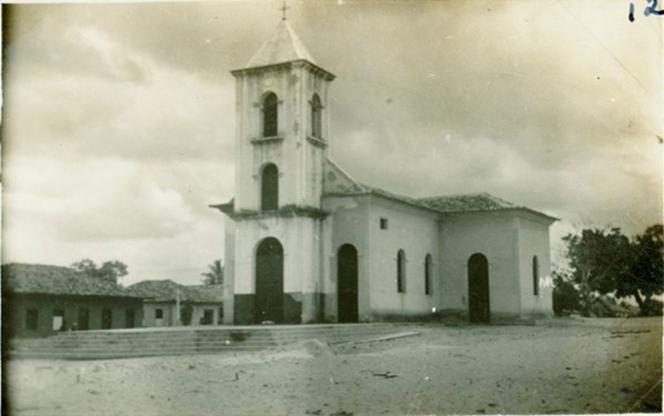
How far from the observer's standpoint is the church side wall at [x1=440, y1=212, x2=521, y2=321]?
24641 mm

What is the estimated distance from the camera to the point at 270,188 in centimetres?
2208

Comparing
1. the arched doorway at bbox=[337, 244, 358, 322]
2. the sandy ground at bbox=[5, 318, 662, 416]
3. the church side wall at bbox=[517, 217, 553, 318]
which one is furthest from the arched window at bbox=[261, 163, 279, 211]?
the church side wall at bbox=[517, 217, 553, 318]

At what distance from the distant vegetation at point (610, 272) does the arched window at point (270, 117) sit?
829cm

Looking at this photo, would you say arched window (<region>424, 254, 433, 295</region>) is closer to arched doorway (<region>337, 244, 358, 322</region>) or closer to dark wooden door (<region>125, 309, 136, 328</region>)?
arched doorway (<region>337, 244, 358, 322</region>)

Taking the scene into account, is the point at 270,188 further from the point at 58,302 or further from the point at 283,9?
the point at 283,9

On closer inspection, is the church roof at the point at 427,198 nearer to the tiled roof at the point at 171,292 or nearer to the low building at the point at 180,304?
the tiled roof at the point at 171,292

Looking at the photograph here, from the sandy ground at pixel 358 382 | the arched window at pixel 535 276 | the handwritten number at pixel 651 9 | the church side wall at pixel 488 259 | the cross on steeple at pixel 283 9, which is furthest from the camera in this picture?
the arched window at pixel 535 276

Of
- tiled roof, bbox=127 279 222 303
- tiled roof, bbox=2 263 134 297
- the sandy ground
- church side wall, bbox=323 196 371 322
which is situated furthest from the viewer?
tiled roof, bbox=127 279 222 303

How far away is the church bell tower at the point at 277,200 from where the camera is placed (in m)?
21.1

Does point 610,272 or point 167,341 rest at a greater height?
point 610,272

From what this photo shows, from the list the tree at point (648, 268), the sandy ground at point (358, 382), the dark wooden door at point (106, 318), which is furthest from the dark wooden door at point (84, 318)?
the tree at point (648, 268)

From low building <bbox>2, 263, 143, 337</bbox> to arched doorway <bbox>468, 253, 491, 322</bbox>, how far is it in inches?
428

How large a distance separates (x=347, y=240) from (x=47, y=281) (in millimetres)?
8992

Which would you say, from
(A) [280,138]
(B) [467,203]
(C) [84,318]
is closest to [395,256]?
(B) [467,203]
